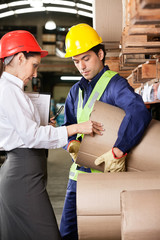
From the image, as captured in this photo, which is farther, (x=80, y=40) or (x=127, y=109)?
(x=80, y=40)

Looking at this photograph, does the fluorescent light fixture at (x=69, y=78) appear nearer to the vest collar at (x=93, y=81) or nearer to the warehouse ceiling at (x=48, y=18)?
Result: the warehouse ceiling at (x=48, y=18)

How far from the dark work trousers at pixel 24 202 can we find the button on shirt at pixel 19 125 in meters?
0.10

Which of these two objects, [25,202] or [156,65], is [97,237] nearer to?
[25,202]

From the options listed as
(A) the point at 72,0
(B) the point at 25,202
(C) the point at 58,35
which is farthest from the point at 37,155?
(C) the point at 58,35

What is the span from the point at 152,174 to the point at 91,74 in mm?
1097

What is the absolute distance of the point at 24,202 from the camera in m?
2.10

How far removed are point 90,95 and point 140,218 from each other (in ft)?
4.51

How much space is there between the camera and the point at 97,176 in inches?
72.4

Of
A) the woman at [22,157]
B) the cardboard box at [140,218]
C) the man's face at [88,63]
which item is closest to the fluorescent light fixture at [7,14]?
the man's face at [88,63]

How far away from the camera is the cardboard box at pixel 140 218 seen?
1253 millimetres

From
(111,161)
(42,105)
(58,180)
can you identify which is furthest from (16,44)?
(58,180)

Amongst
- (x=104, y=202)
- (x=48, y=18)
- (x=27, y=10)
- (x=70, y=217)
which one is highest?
(x=27, y=10)

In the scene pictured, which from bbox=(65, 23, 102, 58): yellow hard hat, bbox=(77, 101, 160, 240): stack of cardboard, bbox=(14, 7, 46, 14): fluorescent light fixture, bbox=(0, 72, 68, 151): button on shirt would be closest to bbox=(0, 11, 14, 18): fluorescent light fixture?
bbox=(14, 7, 46, 14): fluorescent light fixture

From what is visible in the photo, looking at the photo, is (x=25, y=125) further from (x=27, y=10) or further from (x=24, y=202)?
(x=27, y=10)
